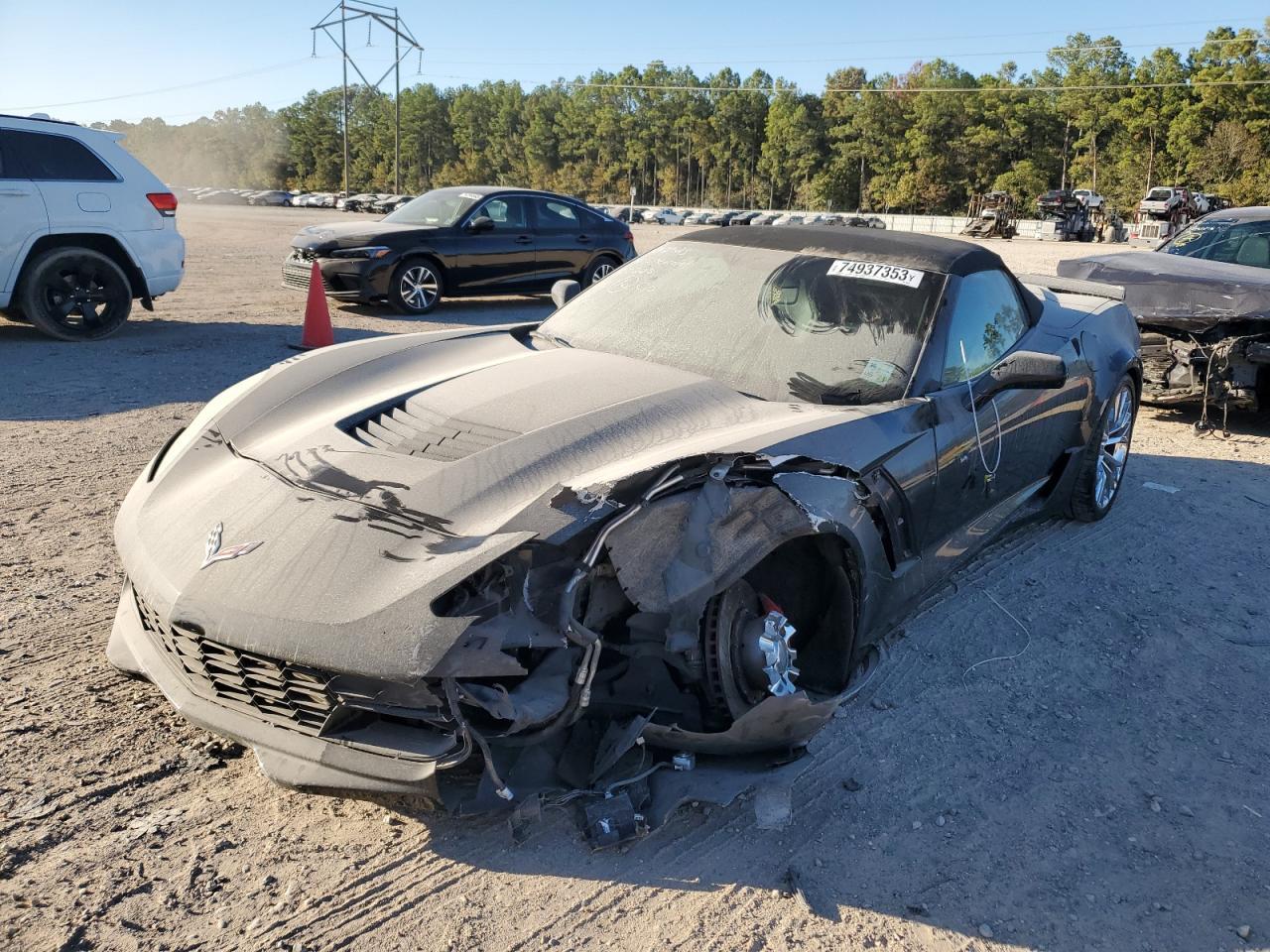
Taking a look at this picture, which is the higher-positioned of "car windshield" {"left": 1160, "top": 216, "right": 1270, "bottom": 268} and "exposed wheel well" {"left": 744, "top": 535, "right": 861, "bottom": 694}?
"car windshield" {"left": 1160, "top": 216, "right": 1270, "bottom": 268}

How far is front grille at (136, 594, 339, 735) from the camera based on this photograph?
237 centimetres

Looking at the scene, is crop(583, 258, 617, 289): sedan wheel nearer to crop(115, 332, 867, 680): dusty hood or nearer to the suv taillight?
the suv taillight

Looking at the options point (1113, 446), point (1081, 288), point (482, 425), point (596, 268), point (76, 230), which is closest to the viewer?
point (482, 425)

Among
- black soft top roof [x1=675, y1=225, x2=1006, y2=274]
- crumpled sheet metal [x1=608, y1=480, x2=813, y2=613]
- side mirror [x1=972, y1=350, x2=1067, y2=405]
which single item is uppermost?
black soft top roof [x1=675, y1=225, x2=1006, y2=274]

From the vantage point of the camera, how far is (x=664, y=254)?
454 centimetres

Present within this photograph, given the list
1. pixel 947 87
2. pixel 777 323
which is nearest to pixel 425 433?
pixel 777 323

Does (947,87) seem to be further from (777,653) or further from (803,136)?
(777,653)

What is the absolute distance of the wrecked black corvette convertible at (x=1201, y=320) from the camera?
279 inches

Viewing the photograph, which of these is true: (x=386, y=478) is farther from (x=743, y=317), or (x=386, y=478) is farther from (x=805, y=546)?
(x=743, y=317)

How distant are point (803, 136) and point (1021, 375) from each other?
91.9 meters

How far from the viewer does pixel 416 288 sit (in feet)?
38.0

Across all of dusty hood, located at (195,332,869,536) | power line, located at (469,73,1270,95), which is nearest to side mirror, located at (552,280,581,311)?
→ dusty hood, located at (195,332,869,536)

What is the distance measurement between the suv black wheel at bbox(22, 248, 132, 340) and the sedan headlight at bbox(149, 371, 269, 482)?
647 centimetres

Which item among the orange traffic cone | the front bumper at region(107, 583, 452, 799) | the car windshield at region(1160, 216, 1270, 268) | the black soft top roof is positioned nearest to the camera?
the front bumper at region(107, 583, 452, 799)
